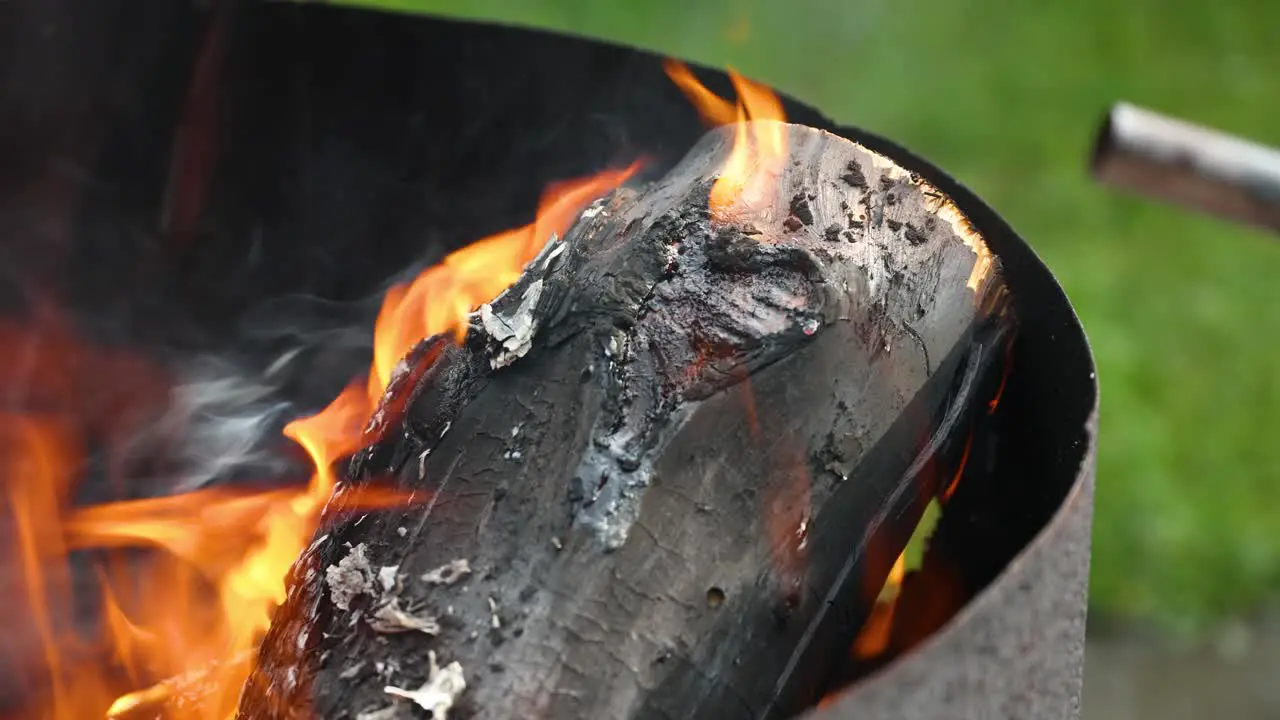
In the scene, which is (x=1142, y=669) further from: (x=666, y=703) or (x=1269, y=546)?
(x=666, y=703)

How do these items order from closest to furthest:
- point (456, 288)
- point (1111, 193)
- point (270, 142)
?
point (456, 288) → point (270, 142) → point (1111, 193)

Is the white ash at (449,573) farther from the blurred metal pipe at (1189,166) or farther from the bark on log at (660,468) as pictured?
the blurred metal pipe at (1189,166)

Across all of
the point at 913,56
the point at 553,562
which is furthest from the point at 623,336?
the point at 913,56

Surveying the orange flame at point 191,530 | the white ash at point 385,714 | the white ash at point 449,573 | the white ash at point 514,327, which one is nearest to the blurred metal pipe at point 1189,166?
the orange flame at point 191,530

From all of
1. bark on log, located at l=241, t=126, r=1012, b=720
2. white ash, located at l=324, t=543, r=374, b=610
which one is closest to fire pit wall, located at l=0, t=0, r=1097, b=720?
bark on log, located at l=241, t=126, r=1012, b=720

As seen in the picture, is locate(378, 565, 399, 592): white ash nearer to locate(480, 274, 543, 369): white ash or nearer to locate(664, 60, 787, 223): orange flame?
locate(480, 274, 543, 369): white ash

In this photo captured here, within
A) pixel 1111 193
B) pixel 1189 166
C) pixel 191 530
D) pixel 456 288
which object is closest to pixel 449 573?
pixel 456 288

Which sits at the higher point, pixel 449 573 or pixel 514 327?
pixel 514 327

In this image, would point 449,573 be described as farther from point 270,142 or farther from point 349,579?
Result: point 270,142
